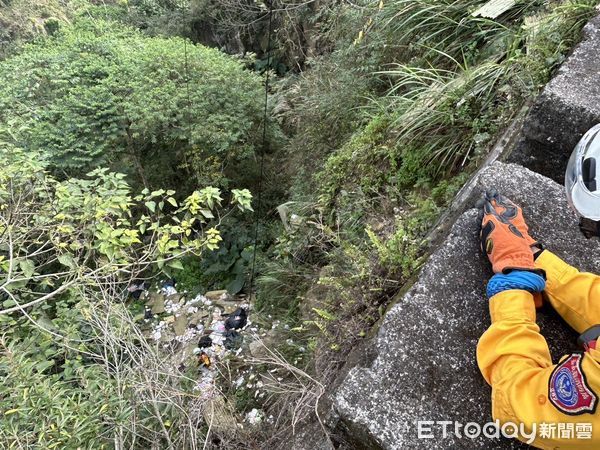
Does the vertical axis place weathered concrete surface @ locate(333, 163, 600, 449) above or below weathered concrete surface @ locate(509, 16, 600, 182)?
below

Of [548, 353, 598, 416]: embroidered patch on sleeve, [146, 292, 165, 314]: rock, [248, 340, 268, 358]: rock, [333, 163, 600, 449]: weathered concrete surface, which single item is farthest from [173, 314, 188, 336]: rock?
[548, 353, 598, 416]: embroidered patch on sleeve

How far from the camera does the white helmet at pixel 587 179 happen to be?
4.12 ft

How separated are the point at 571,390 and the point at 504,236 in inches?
24.1

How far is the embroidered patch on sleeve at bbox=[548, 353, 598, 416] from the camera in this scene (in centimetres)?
109

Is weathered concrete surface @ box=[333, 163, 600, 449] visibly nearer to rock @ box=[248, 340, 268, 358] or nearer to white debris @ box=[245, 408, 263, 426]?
white debris @ box=[245, 408, 263, 426]

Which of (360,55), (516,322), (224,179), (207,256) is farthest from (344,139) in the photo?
(516,322)

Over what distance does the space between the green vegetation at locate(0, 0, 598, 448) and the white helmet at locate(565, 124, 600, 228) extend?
69 cm

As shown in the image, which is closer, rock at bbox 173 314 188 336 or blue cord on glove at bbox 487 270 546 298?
blue cord on glove at bbox 487 270 546 298

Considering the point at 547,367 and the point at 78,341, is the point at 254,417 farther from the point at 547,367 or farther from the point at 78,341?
the point at 547,367

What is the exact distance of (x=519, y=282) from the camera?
142 cm

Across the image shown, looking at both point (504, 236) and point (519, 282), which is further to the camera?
point (504, 236)

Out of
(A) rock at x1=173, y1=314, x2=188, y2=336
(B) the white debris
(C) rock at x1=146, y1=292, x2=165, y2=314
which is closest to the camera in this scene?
(B) the white debris

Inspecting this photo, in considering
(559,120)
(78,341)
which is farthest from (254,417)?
(559,120)

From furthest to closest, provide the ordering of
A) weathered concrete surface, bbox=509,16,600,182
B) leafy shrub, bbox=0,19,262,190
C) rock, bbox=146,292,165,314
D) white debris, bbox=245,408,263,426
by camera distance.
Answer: rock, bbox=146,292,165,314 < leafy shrub, bbox=0,19,262,190 < white debris, bbox=245,408,263,426 < weathered concrete surface, bbox=509,16,600,182
